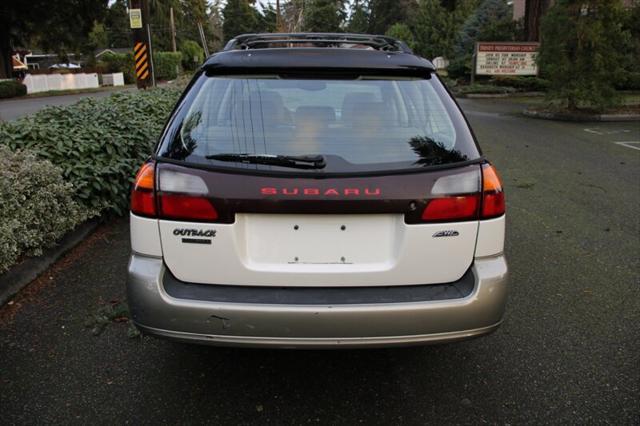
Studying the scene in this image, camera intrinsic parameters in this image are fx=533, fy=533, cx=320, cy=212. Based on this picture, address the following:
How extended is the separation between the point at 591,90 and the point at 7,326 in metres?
13.9

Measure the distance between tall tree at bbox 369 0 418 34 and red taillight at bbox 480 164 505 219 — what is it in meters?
70.9

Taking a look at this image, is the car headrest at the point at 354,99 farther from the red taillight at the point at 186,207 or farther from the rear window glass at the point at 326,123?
the red taillight at the point at 186,207

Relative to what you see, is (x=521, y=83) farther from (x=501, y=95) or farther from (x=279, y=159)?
(x=279, y=159)

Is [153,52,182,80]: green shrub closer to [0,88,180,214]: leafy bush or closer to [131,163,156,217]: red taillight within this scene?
[0,88,180,214]: leafy bush

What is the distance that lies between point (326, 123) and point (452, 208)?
679 millimetres

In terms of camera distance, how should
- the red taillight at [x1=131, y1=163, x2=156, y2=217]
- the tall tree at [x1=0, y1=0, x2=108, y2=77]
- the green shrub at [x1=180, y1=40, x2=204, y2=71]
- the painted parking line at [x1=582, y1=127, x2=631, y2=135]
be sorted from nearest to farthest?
the red taillight at [x1=131, y1=163, x2=156, y2=217], the painted parking line at [x1=582, y1=127, x2=631, y2=135], the tall tree at [x1=0, y1=0, x2=108, y2=77], the green shrub at [x1=180, y1=40, x2=204, y2=71]

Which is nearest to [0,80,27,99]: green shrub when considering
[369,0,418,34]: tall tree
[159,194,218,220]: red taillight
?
[159,194,218,220]: red taillight

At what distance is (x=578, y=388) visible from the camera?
2.70m

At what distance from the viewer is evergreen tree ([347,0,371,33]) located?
257 feet

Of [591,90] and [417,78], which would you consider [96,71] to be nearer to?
[591,90]

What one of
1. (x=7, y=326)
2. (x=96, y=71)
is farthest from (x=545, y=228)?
(x=96, y=71)

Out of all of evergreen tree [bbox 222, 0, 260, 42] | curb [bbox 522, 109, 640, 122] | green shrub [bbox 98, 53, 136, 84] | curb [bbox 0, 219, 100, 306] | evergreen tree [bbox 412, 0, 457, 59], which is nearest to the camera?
curb [bbox 0, 219, 100, 306]

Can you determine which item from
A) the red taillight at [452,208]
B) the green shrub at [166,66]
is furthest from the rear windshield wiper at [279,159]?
the green shrub at [166,66]

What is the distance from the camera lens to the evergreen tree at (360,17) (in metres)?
78.4
